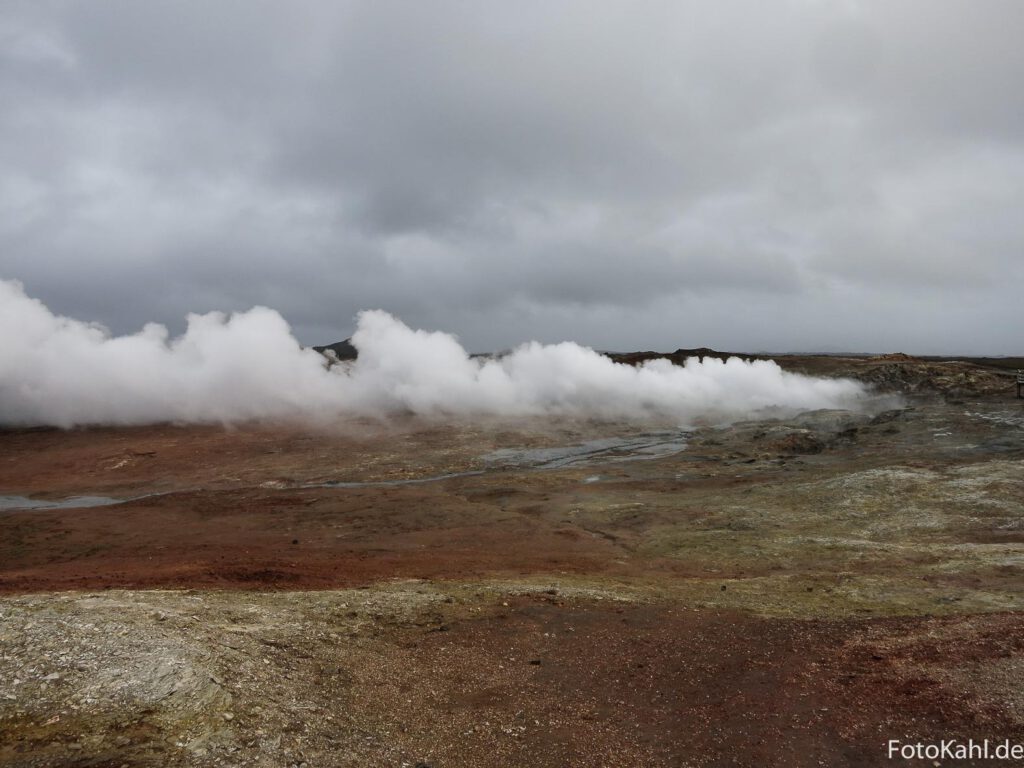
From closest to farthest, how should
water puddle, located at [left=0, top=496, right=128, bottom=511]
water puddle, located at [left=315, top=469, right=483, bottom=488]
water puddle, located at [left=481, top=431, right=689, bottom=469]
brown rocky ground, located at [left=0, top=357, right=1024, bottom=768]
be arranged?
brown rocky ground, located at [left=0, top=357, right=1024, bottom=768]
water puddle, located at [left=0, top=496, right=128, bottom=511]
water puddle, located at [left=315, top=469, right=483, bottom=488]
water puddle, located at [left=481, top=431, right=689, bottom=469]

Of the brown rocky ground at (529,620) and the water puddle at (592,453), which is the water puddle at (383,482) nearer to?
the brown rocky ground at (529,620)

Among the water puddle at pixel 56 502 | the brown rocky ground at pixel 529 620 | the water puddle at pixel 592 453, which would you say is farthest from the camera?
the water puddle at pixel 592 453

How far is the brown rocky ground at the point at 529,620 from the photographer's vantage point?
7.53 meters

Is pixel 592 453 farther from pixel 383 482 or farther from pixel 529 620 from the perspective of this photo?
pixel 529 620

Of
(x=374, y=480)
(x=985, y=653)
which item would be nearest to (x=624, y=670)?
(x=985, y=653)

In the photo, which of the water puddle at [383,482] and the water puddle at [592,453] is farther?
the water puddle at [592,453]

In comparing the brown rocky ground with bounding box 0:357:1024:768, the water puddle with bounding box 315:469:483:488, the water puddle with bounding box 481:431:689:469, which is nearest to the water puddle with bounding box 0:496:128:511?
the brown rocky ground with bounding box 0:357:1024:768

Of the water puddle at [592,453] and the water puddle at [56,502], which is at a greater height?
the water puddle at [592,453]

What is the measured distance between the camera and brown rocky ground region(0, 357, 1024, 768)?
296 inches

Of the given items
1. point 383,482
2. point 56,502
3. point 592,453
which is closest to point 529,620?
point 383,482

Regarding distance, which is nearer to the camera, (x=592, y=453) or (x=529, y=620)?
(x=529, y=620)

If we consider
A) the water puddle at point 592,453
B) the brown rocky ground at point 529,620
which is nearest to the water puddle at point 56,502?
the brown rocky ground at point 529,620

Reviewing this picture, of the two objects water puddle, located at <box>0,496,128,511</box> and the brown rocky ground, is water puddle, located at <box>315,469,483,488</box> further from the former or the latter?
water puddle, located at <box>0,496,128,511</box>

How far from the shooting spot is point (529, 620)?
1217 cm
